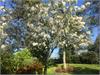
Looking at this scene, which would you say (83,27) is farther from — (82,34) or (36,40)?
(36,40)

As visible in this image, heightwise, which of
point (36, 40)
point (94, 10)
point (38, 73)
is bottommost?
point (38, 73)

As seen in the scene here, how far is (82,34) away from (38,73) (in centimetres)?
559

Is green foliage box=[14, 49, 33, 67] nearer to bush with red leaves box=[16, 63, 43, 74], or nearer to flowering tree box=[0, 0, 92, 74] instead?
bush with red leaves box=[16, 63, 43, 74]

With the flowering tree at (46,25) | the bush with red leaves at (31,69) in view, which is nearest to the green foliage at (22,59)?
the bush with red leaves at (31,69)

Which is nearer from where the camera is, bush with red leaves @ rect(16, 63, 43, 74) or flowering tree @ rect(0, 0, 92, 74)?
flowering tree @ rect(0, 0, 92, 74)

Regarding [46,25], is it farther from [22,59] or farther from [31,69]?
[22,59]

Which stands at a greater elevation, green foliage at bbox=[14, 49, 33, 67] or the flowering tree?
the flowering tree

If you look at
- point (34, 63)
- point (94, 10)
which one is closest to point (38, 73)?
point (34, 63)

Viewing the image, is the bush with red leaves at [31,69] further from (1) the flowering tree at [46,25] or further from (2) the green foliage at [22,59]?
(1) the flowering tree at [46,25]

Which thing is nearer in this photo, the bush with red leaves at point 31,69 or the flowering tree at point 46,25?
the flowering tree at point 46,25

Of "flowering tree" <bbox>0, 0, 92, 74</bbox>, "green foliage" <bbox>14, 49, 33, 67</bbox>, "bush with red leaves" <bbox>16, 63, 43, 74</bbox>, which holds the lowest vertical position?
"bush with red leaves" <bbox>16, 63, 43, 74</bbox>

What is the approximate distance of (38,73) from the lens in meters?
Answer: 20.1

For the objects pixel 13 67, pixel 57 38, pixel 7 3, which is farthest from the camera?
pixel 13 67

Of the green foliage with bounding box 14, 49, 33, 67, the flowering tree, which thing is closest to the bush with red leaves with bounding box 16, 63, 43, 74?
the green foliage with bounding box 14, 49, 33, 67
